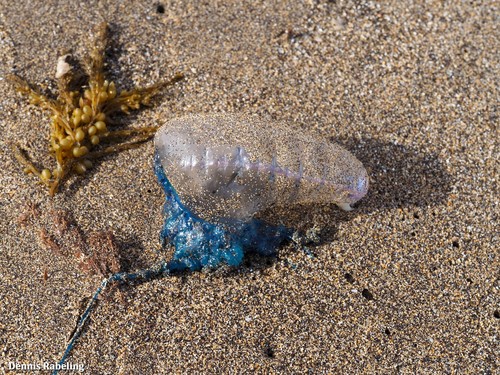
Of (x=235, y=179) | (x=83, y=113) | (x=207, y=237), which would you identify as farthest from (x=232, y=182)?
(x=83, y=113)

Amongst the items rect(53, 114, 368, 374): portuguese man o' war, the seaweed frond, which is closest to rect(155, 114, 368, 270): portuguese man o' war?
rect(53, 114, 368, 374): portuguese man o' war

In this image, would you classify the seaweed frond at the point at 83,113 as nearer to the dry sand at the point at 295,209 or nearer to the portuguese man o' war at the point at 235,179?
the dry sand at the point at 295,209

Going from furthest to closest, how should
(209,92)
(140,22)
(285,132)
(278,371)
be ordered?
(140,22) → (209,92) → (285,132) → (278,371)

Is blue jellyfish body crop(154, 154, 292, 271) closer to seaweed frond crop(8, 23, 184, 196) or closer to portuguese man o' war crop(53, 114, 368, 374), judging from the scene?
portuguese man o' war crop(53, 114, 368, 374)

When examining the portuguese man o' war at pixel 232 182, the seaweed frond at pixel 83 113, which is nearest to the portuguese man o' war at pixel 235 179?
the portuguese man o' war at pixel 232 182

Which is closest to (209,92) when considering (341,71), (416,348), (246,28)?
(246,28)

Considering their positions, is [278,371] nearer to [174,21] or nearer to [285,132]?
[285,132]
